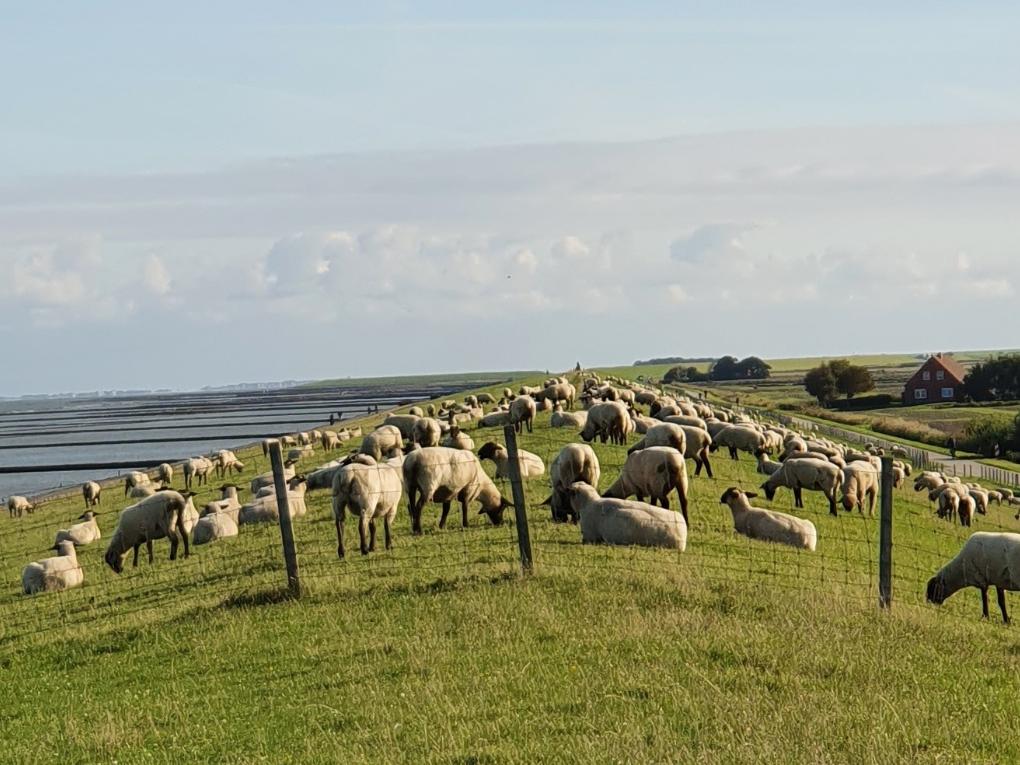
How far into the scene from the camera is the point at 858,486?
29.6 metres

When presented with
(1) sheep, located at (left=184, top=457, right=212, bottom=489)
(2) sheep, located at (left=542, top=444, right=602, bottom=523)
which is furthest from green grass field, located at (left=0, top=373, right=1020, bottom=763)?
(1) sheep, located at (left=184, top=457, right=212, bottom=489)

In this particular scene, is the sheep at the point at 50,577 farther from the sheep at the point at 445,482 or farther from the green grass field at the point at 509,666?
the sheep at the point at 445,482

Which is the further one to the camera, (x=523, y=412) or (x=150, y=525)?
(x=523, y=412)

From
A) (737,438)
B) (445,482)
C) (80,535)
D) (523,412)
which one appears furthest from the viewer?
(523,412)

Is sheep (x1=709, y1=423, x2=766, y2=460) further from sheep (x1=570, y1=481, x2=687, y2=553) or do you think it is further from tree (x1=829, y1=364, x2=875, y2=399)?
tree (x1=829, y1=364, x2=875, y2=399)

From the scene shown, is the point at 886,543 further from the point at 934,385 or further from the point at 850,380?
the point at 850,380

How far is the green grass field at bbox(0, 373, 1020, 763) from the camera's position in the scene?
8.84 metres

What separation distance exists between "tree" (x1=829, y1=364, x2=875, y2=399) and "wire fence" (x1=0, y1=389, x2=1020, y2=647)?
3673 inches

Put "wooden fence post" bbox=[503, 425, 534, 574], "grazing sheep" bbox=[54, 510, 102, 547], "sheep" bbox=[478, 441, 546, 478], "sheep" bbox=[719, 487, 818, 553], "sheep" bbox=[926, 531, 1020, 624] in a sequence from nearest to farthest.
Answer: "wooden fence post" bbox=[503, 425, 534, 574] → "sheep" bbox=[926, 531, 1020, 624] → "sheep" bbox=[719, 487, 818, 553] → "sheep" bbox=[478, 441, 546, 478] → "grazing sheep" bbox=[54, 510, 102, 547]

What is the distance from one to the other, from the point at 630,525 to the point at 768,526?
4628 millimetres

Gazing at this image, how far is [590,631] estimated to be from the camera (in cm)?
1198

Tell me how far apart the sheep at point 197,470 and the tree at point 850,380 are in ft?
280

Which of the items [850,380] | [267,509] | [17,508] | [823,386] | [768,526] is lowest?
[823,386]

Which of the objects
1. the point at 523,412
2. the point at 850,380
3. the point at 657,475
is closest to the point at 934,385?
the point at 850,380
